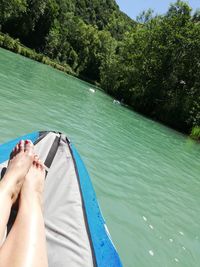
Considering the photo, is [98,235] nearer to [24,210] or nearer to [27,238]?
[24,210]

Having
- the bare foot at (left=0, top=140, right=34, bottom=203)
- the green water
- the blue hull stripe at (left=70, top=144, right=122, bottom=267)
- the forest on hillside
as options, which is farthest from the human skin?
the forest on hillside

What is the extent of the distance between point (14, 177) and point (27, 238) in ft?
2.77

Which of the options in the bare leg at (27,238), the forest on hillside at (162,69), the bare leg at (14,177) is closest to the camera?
the bare leg at (27,238)

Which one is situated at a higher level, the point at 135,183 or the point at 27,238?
the point at 27,238

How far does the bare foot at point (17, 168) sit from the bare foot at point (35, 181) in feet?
0.11

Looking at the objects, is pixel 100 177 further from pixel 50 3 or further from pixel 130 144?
pixel 50 3

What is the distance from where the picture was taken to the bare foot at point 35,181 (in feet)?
8.32

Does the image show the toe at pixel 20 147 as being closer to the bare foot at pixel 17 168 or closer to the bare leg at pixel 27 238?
the bare foot at pixel 17 168

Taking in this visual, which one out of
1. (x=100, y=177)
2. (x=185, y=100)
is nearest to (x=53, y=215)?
(x=100, y=177)

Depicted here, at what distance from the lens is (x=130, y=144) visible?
10.8m

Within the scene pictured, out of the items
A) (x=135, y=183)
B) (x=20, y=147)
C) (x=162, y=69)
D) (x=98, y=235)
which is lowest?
(x=135, y=183)

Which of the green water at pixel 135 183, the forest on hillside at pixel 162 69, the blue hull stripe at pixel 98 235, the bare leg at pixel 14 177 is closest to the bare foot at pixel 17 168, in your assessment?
the bare leg at pixel 14 177

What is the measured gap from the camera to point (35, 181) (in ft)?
9.09

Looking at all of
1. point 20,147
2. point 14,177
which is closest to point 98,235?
point 14,177
